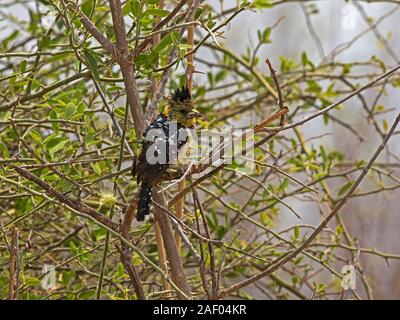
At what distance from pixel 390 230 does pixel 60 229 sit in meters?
2.86

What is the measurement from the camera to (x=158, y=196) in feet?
4.94

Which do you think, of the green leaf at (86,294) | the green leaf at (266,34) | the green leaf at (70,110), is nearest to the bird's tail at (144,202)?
the green leaf at (70,110)

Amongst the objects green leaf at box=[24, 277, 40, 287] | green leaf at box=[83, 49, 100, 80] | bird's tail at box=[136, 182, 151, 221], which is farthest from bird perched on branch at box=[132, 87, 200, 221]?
green leaf at box=[24, 277, 40, 287]

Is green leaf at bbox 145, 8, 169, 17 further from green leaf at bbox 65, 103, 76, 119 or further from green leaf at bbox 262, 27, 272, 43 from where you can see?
green leaf at bbox 262, 27, 272, 43

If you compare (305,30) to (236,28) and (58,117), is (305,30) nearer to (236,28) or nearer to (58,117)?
(236,28)

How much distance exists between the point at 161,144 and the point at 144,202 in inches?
5.6

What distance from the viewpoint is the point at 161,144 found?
1567 millimetres

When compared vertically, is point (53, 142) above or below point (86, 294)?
above

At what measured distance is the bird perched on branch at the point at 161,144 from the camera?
149 cm

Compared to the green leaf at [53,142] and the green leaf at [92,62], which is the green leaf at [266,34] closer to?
the green leaf at [53,142]

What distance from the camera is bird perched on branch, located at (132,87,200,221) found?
4.88 ft

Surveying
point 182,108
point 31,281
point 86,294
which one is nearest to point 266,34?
point 182,108

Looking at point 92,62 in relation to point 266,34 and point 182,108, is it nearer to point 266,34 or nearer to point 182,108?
point 182,108
